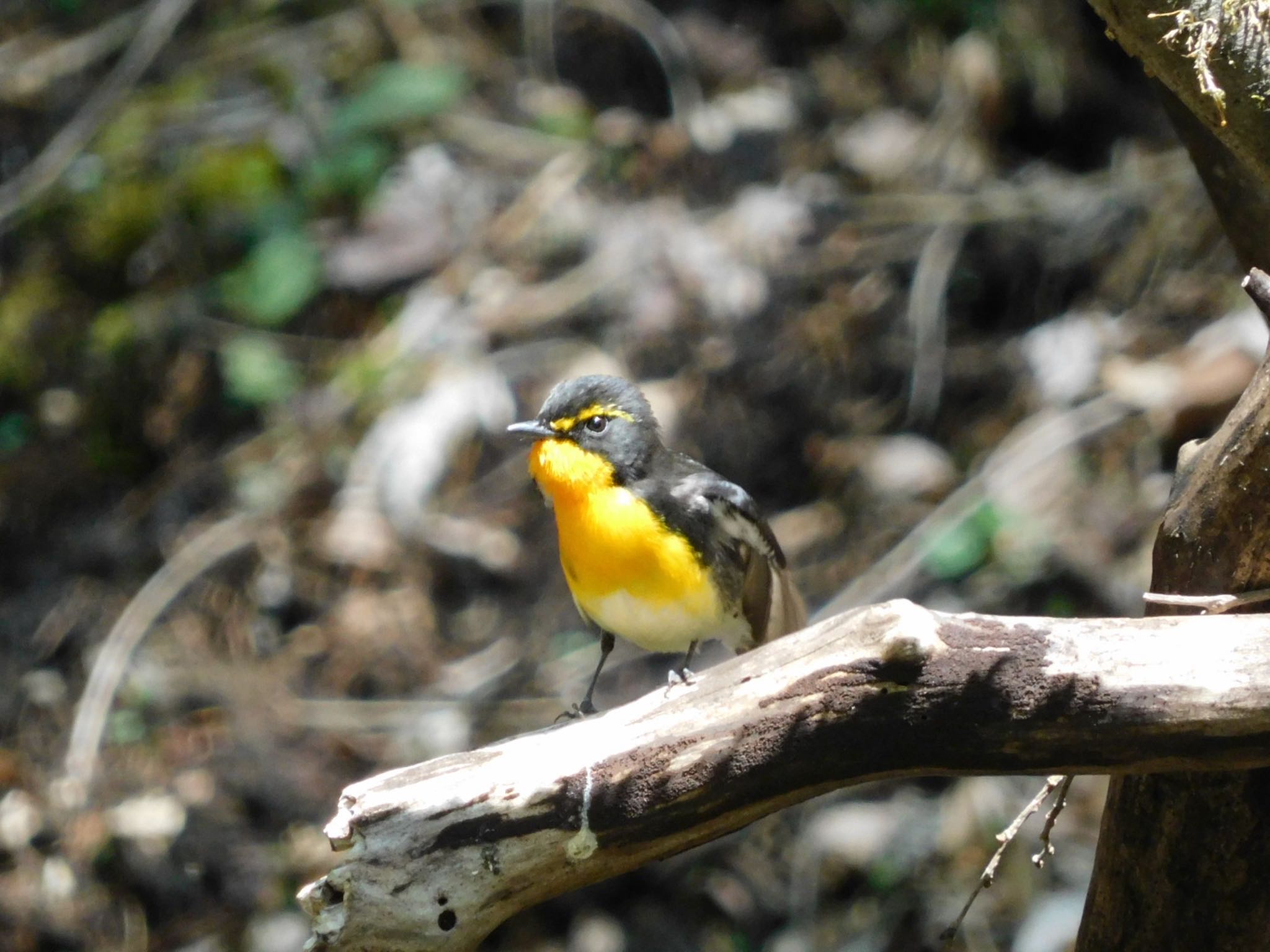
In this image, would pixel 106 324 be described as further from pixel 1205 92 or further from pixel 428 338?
pixel 1205 92

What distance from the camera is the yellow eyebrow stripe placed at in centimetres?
405

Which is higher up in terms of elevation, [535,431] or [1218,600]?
[1218,600]

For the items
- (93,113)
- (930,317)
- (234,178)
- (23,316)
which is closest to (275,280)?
(234,178)

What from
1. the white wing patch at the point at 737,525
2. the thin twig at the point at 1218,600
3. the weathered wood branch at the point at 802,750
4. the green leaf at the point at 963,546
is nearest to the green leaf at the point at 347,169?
the green leaf at the point at 963,546

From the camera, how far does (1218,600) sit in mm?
2689

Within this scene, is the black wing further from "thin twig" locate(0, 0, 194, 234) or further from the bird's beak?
"thin twig" locate(0, 0, 194, 234)

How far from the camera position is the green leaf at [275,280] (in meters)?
7.62

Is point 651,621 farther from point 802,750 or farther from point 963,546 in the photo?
point 963,546

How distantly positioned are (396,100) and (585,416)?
4.58 meters

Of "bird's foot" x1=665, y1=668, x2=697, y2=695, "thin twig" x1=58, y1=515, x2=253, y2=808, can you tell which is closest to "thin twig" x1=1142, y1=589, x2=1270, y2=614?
"bird's foot" x1=665, y1=668, x2=697, y2=695

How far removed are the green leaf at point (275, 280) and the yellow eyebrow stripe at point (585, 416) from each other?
13.0 ft

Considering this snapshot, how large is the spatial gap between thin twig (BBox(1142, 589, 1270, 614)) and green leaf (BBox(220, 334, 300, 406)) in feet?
18.3

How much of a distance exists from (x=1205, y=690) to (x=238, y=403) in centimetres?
607

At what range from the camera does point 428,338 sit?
24.0ft
